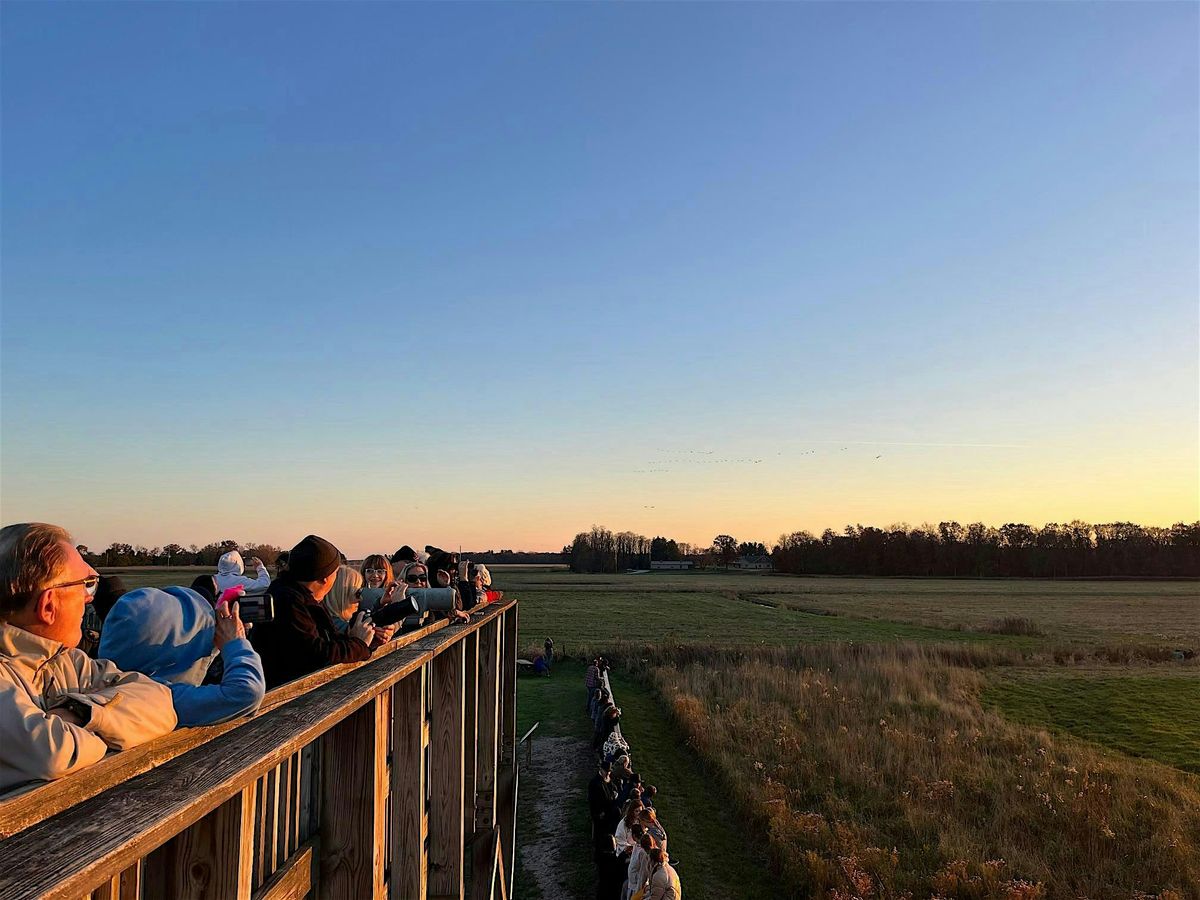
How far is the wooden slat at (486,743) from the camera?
7973mm

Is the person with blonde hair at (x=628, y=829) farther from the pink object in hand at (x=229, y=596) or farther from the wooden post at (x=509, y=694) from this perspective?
the pink object in hand at (x=229, y=596)

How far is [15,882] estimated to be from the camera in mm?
981

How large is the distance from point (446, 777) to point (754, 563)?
18438 cm

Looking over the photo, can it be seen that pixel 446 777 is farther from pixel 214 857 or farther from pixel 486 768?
pixel 214 857

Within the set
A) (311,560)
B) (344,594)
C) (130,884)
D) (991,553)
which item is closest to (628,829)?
(344,594)

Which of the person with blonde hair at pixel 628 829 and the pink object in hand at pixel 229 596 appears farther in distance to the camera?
the person with blonde hair at pixel 628 829

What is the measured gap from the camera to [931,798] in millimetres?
14914

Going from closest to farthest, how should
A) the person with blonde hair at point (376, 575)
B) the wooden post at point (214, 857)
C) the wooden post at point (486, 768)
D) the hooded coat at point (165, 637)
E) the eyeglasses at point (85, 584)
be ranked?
the wooden post at point (214, 857) → the eyeglasses at point (85, 584) → the hooded coat at point (165, 637) → the person with blonde hair at point (376, 575) → the wooden post at point (486, 768)

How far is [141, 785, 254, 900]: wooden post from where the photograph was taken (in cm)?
169

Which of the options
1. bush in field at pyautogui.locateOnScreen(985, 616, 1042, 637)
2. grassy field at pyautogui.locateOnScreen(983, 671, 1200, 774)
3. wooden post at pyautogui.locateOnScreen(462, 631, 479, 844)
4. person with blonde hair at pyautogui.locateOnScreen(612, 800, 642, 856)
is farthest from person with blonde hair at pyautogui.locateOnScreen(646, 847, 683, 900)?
bush in field at pyautogui.locateOnScreen(985, 616, 1042, 637)

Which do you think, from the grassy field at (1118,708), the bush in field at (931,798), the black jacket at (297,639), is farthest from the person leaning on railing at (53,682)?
the grassy field at (1118,708)

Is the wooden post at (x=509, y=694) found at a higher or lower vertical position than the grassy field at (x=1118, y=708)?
higher

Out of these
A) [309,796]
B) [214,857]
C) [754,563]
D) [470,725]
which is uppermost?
[214,857]

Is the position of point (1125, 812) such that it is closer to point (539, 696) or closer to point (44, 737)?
point (539, 696)
